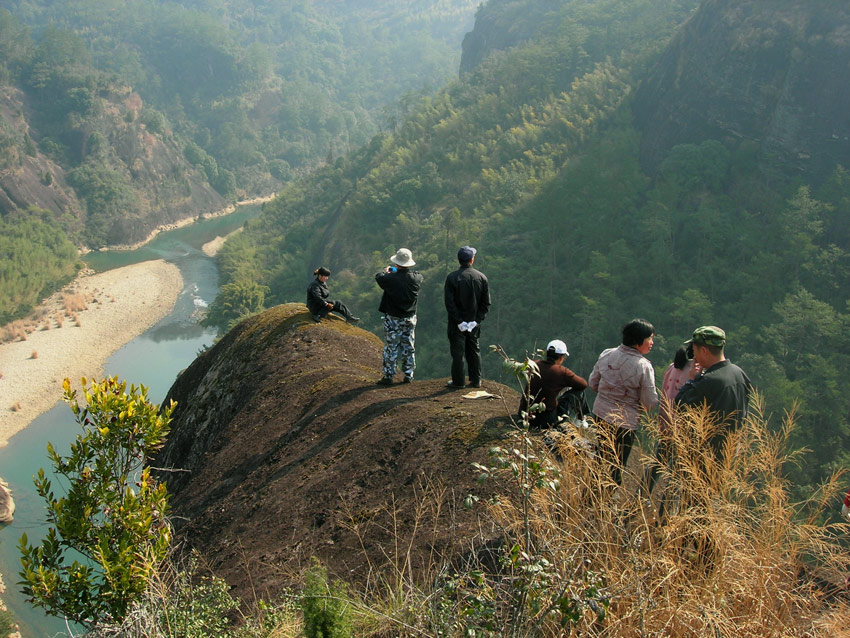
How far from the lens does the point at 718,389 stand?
16.1 ft

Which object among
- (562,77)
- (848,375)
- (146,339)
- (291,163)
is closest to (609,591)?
(848,375)

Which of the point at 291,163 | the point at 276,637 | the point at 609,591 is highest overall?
the point at 609,591

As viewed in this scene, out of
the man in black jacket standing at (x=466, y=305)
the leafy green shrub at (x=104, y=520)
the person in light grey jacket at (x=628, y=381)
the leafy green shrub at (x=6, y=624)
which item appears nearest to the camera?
the leafy green shrub at (x=104, y=520)

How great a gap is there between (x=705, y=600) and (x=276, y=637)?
8.63ft

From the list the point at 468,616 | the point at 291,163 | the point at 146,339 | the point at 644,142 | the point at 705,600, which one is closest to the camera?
the point at 705,600

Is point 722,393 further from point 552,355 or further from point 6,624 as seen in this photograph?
point 6,624

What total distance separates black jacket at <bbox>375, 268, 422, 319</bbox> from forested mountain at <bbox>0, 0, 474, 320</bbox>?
54808 millimetres

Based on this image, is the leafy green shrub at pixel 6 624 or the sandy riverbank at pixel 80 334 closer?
the leafy green shrub at pixel 6 624

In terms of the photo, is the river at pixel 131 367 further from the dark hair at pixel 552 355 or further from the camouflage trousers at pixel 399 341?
the dark hair at pixel 552 355

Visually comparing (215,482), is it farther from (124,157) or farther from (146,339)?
(124,157)

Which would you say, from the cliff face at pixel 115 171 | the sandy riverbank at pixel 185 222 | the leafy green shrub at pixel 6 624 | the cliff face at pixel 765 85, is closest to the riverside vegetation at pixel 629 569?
the leafy green shrub at pixel 6 624

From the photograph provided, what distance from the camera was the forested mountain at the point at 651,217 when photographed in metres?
32.2

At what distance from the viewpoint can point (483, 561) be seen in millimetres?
4758

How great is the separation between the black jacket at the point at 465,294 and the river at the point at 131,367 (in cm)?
451
